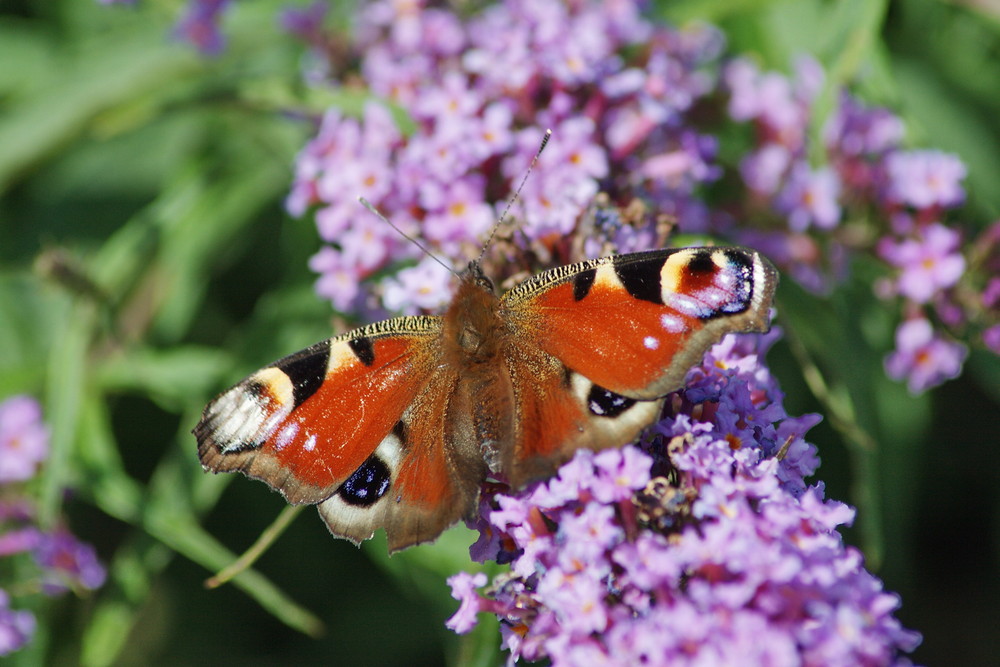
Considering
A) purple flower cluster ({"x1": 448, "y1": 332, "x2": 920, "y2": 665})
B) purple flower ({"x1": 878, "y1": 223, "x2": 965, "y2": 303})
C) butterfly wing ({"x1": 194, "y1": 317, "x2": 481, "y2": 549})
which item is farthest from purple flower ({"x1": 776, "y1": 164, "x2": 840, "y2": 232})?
butterfly wing ({"x1": 194, "y1": 317, "x2": 481, "y2": 549})

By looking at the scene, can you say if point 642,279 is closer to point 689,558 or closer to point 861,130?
point 689,558

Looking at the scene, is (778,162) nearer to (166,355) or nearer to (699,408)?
(699,408)

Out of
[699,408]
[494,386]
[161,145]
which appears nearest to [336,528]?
[494,386]

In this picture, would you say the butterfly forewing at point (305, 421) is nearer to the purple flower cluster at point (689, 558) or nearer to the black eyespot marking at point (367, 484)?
the black eyespot marking at point (367, 484)

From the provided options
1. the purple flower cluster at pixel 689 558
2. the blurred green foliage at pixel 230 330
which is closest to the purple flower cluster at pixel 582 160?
the blurred green foliage at pixel 230 330

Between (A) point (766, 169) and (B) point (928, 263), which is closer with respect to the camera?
(B) point (928, 263)

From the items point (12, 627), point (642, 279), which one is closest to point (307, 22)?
point (642, 279)
